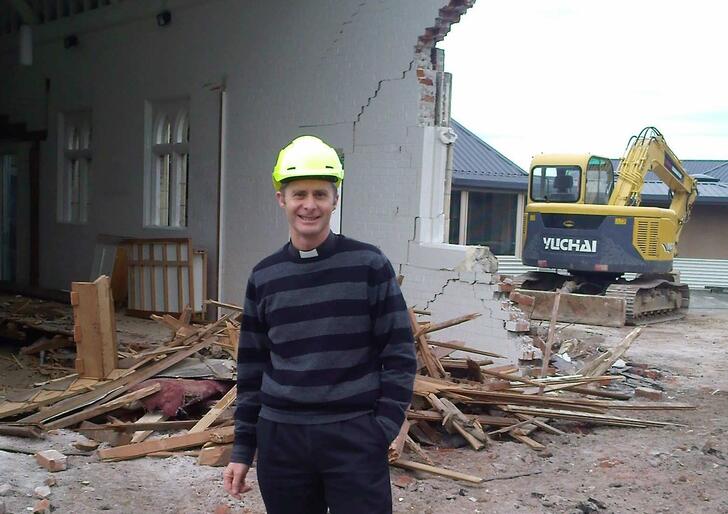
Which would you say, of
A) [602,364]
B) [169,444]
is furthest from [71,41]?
[169,444]

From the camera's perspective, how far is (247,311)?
328cm

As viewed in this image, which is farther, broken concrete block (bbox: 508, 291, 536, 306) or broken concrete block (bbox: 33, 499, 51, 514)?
broken concrete block (bbox: 508, 291, 536, 306)

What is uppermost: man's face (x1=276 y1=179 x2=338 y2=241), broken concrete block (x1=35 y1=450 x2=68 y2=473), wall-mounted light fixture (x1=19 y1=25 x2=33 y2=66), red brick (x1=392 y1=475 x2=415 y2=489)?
wall-mounted light fixture (x1=19 y1=25 x2=33 y2=66)

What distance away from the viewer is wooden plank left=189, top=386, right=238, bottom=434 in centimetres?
617

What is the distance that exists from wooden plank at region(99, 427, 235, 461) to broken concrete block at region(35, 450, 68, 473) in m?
0.28

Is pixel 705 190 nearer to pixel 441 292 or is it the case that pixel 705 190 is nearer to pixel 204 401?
pixel 441 292

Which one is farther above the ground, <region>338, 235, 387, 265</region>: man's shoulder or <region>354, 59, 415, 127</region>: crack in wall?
Answer: <region>354, 59, 415, 127</region>: crack in wall

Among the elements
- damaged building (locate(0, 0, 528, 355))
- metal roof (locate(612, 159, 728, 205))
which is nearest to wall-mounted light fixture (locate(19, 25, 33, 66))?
damaged building (locate(0, 0, 528, 355))

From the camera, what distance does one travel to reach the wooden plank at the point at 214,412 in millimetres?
6168

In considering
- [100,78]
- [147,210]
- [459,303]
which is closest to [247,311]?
[459,303]

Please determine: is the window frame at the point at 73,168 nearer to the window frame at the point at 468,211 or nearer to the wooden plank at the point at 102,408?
the wooden plank at the point at 102,408

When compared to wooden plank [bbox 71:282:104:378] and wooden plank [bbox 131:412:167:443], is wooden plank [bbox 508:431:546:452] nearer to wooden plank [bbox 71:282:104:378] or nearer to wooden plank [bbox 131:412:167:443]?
wooden plank [bbox 131:412:167:443]

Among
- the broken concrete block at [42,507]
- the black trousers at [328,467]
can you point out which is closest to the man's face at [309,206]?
the black trousers at [328,467]

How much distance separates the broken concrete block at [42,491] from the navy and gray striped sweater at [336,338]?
2.62 meters
